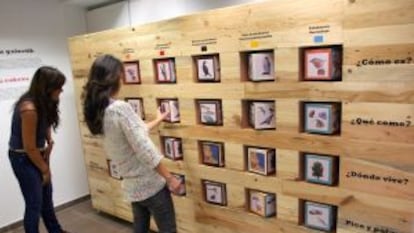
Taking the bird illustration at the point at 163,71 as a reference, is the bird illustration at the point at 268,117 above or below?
below

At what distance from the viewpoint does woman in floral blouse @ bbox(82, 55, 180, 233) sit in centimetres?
170

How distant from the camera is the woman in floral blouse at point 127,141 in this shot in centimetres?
170

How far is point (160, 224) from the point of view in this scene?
187cm

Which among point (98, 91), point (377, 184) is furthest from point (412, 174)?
point (98, 91)

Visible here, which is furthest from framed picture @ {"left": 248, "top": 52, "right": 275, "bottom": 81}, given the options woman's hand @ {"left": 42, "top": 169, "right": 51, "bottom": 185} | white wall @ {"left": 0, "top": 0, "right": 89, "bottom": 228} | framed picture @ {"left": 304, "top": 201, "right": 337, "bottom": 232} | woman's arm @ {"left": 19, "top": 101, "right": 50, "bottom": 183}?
white wall @ {"left": 0, "top": 0, "right": 89, "bottom": 228}

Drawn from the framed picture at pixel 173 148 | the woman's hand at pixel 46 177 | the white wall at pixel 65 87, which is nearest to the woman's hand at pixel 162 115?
the framed picture at pixel 173 148

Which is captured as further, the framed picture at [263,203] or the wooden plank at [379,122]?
the framed picture at [263,203]

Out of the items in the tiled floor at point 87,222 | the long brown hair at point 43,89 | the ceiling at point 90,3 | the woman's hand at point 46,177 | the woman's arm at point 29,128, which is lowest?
the tiled floor at point 87,222

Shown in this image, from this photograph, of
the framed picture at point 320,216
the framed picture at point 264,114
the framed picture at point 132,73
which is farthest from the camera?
the framed picture at point 132,73

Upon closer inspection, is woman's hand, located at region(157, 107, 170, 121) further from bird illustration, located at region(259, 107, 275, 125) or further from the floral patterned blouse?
bird illustration, located at region(259, 107, 275, 125)

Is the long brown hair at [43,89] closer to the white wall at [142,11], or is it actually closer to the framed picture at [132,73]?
the framed picture at [132,73]

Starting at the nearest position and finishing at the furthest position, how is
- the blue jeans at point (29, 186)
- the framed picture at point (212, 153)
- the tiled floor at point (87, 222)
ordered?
the framed picture at point (212, 153)
the blue jeans at point (29, 186)
the tiled floor at point (87, 222)

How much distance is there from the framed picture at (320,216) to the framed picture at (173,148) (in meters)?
0.92

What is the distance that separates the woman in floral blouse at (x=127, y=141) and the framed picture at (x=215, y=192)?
42 cm
